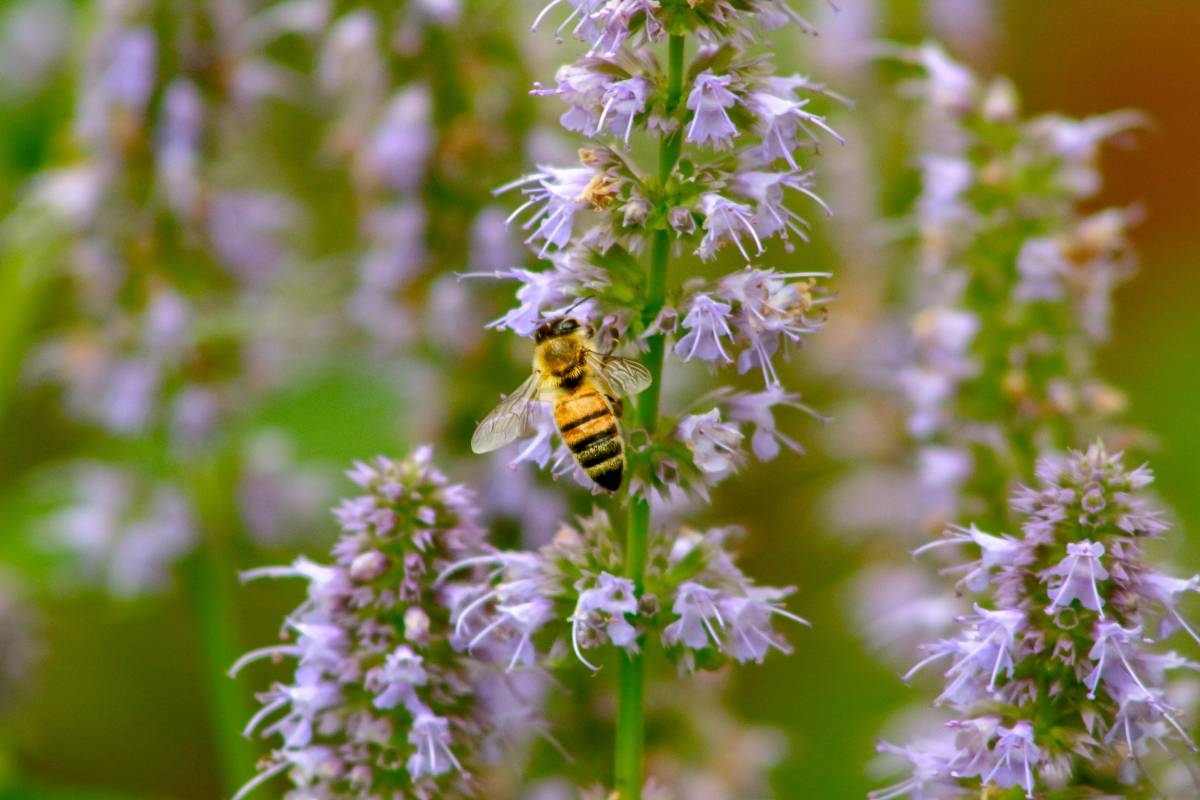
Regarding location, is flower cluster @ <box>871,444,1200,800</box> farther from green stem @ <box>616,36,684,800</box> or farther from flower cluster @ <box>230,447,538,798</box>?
flower cluster @ <box>230,447,538,798</box>

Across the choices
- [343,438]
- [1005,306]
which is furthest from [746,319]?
[343,438]

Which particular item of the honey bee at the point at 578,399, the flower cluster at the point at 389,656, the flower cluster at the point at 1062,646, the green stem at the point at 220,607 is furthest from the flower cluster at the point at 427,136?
the flower cluster at the point at 1062,646

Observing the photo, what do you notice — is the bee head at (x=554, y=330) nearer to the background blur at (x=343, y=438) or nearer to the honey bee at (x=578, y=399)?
the honey bee at (x=578, y=399)

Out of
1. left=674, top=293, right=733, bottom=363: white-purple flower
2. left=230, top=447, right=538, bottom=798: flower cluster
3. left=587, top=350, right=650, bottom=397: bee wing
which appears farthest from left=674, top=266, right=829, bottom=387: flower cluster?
left=230, top=447, right=538, bottom=798: flower cluster

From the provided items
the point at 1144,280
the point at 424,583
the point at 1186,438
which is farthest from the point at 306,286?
the point at 1144,280

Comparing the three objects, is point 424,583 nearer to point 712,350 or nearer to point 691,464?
point 691,464

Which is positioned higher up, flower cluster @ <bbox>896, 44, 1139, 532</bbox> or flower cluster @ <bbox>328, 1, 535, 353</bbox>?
flower cluster @ <bbox>328, 1, 535, 353</bbox>

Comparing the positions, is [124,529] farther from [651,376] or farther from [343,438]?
[651,376]
